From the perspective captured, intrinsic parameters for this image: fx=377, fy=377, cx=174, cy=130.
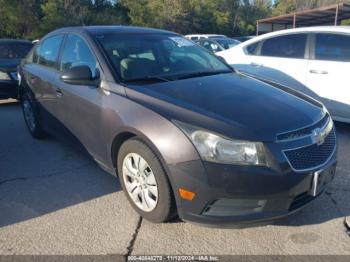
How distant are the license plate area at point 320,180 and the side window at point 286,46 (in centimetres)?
323

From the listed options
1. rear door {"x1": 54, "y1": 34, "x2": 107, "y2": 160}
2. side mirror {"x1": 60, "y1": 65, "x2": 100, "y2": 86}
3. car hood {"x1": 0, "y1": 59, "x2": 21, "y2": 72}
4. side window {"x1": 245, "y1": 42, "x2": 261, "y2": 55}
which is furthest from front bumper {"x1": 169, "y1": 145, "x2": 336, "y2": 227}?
car hood {"x1": 0, "y1": 59, "x2": 21, "y2": 72}

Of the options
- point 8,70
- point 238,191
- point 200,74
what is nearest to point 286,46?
point 200,74

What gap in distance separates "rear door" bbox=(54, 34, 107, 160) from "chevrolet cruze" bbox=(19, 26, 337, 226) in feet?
0.04

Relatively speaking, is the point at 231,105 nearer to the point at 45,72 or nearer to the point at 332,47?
→ the point at 45,72

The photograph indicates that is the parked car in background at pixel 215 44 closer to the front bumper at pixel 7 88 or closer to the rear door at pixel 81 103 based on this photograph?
the front bumper at pixel 7 88

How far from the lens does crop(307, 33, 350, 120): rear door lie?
5188mm

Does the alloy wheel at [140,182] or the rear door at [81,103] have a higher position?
the rear door at [81,103]

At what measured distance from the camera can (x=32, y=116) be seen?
5281 mm

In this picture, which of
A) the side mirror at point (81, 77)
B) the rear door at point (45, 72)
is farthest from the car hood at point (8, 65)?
the side mirror at point (81, 77)

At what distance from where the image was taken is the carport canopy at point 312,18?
21453mm

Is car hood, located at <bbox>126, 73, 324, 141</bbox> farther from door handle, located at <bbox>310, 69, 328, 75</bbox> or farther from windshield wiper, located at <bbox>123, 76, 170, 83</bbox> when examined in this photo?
door handle, located at <bbox>310, 69, 328, 75</bbox>

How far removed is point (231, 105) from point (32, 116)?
3.37 m

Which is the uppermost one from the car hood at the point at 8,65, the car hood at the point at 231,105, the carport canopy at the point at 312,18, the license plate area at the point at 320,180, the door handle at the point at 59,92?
the car hood at the point at 231,105

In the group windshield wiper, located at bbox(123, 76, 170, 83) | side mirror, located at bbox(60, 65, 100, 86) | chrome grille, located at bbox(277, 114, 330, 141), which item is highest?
side mirror, located at bbox(60, 65, 100, 86)
